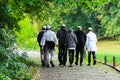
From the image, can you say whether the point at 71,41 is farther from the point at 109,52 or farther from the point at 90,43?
the point at 109,52

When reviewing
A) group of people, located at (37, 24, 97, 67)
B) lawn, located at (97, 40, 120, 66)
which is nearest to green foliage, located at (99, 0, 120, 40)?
lawn, located at (97, 40, 120, 66)

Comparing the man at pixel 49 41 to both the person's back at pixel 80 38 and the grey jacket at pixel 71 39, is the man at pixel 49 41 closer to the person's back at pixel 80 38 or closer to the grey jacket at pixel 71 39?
the grey jacket at pixel 71 39

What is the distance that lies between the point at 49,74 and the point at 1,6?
366 cm

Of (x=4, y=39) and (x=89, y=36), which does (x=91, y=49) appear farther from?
(x=4, y=39)

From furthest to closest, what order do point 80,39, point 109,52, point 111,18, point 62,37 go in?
point 111,18 → point 109,52 → point 80,39 → point 62,37

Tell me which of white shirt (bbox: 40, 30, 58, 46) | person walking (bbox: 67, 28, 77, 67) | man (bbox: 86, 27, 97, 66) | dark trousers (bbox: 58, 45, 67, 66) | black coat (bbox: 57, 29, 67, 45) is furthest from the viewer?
man (bbox: 86, 27, 97, 66)

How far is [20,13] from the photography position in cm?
2602

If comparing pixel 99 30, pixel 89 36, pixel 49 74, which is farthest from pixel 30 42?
pixel 99 30

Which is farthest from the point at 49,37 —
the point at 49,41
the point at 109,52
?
the point at 109,52

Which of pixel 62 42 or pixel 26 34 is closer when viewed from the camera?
pixel 62 42

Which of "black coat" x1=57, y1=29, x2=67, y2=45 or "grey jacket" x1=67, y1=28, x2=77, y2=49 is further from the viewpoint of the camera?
"black coat" x1=57, y1=29, x2=67, y2=45

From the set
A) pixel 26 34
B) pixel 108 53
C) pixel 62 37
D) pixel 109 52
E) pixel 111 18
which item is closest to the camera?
pixel 62 37

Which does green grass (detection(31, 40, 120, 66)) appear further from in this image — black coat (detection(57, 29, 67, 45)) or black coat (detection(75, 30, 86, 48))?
black coat (detection(57, 29, 67, 45))

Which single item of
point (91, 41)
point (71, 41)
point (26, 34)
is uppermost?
point (71, 41)
